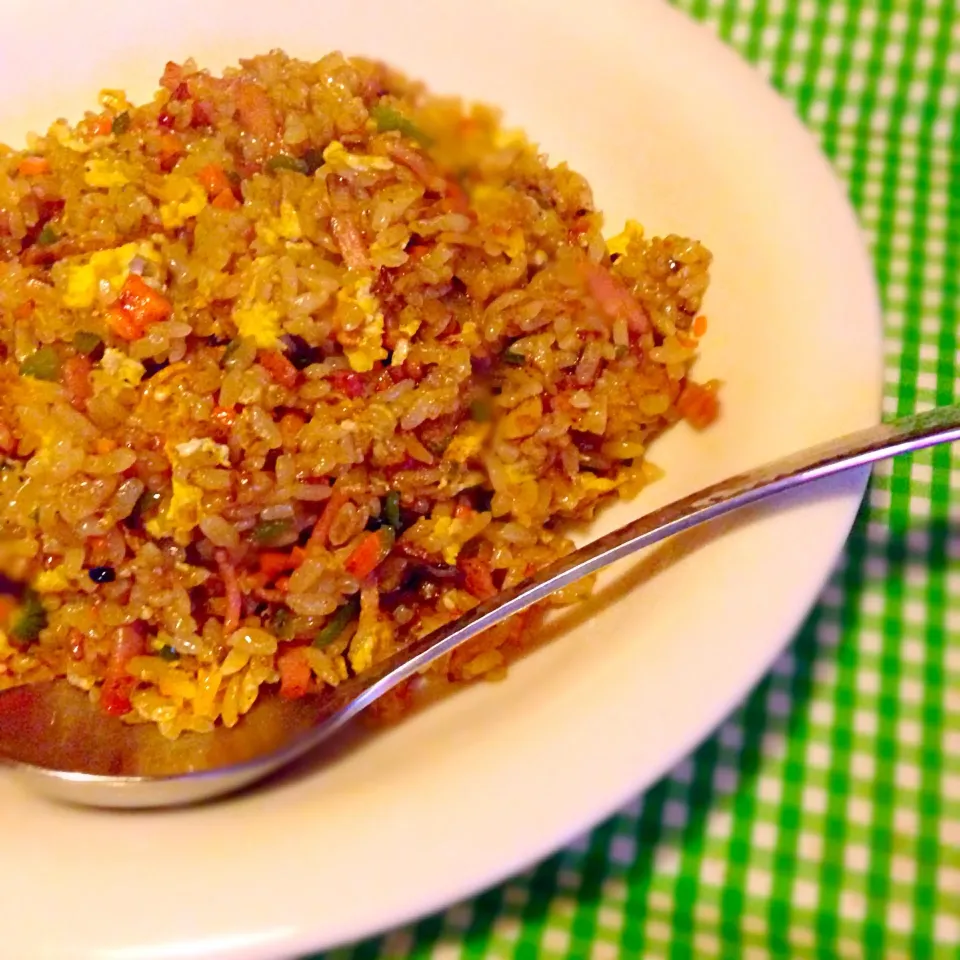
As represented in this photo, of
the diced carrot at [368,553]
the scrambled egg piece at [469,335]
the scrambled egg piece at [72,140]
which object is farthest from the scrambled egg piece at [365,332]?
the scrambled egg piece at [72,140]

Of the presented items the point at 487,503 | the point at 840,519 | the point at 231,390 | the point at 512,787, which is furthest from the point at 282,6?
the point at 512,787

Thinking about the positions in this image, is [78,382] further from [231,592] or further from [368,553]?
[368,553]

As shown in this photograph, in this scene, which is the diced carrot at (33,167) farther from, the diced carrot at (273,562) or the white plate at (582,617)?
the diced carrot at (273,562)

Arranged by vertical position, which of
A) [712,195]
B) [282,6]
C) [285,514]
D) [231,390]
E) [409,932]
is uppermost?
[282,6]

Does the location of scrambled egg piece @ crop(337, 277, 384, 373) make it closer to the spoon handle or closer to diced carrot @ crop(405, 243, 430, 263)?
diced carrot @ crop(405, 243, 430, 263)

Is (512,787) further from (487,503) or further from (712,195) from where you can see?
(712,195)

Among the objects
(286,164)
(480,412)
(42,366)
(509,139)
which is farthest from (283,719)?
(509,139)

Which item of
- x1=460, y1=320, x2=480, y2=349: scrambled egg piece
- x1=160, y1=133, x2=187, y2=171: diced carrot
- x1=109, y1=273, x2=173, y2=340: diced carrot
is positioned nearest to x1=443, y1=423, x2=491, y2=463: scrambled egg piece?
x1=460, y1=320, x2=480, y2=349: scrambled egg piece
